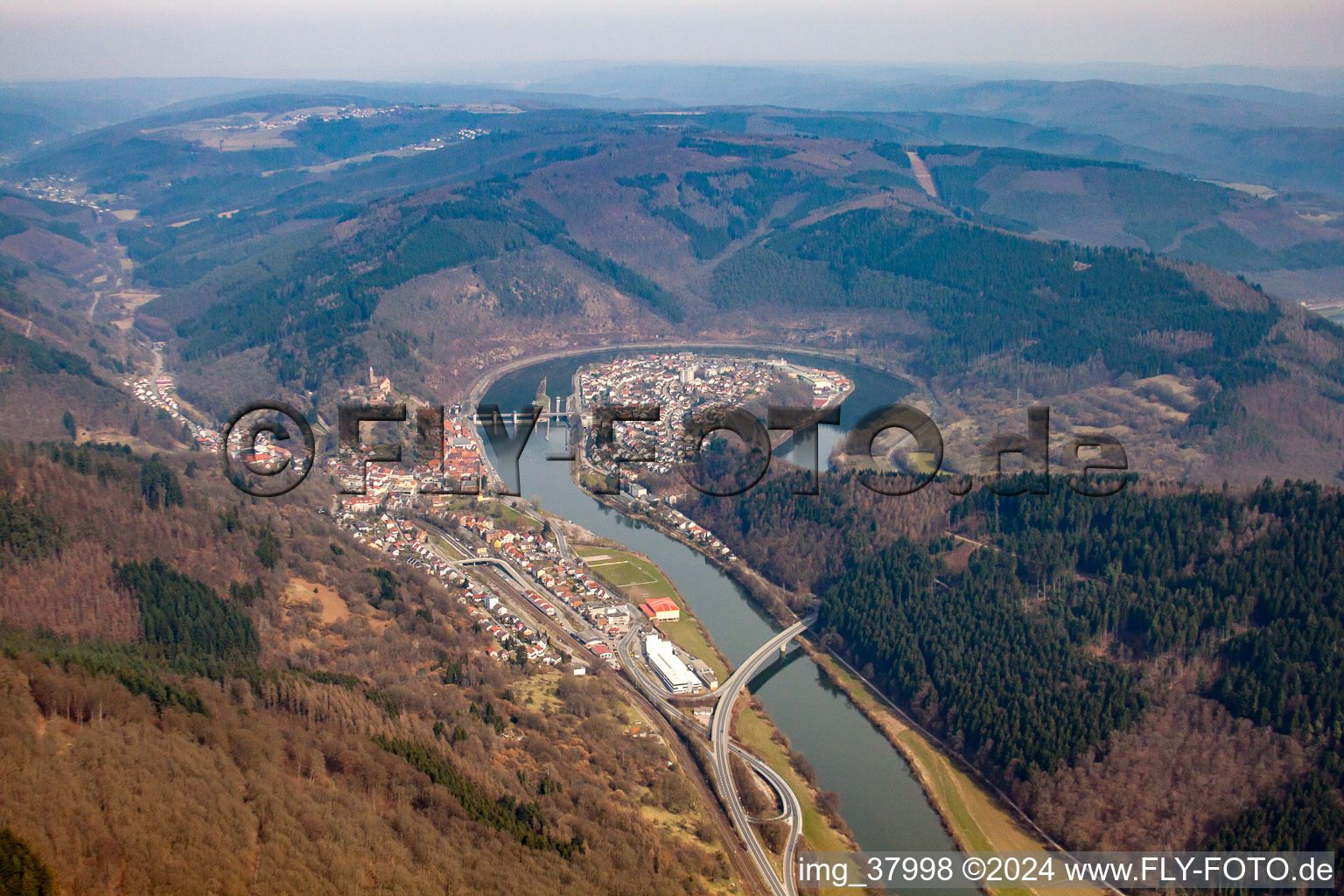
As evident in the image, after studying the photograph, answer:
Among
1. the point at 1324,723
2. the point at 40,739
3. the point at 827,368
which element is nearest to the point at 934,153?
the point at 827,368

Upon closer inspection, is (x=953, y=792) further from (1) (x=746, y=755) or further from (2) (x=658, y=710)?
(2) (x=658, y=710)

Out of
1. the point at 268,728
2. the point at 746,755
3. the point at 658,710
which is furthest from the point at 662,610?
the point at 268,728

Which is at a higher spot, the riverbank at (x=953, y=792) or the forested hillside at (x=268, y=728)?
the forested hillside at (x=268, y=728)

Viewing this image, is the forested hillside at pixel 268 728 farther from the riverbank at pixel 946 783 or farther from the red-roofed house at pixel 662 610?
the riverbank at pixel 946 783

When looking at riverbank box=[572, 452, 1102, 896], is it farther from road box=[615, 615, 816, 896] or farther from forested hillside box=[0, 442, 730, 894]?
forested hillside box=[0, 442, 730, 894]

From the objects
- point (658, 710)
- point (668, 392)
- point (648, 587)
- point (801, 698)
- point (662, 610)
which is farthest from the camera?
point (668, 392)

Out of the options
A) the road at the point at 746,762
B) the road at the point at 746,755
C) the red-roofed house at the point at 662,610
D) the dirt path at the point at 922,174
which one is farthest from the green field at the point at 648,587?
the dirt path at the point at 922,174

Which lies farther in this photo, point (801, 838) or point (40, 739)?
point (801, 838)

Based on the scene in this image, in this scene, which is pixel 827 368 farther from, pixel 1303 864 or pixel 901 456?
pixel 1303 864

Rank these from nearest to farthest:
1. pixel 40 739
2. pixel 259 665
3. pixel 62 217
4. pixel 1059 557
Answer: pixel 40 739 < pixel 259 665 < pixel 1059 557 < pixel 62 217
